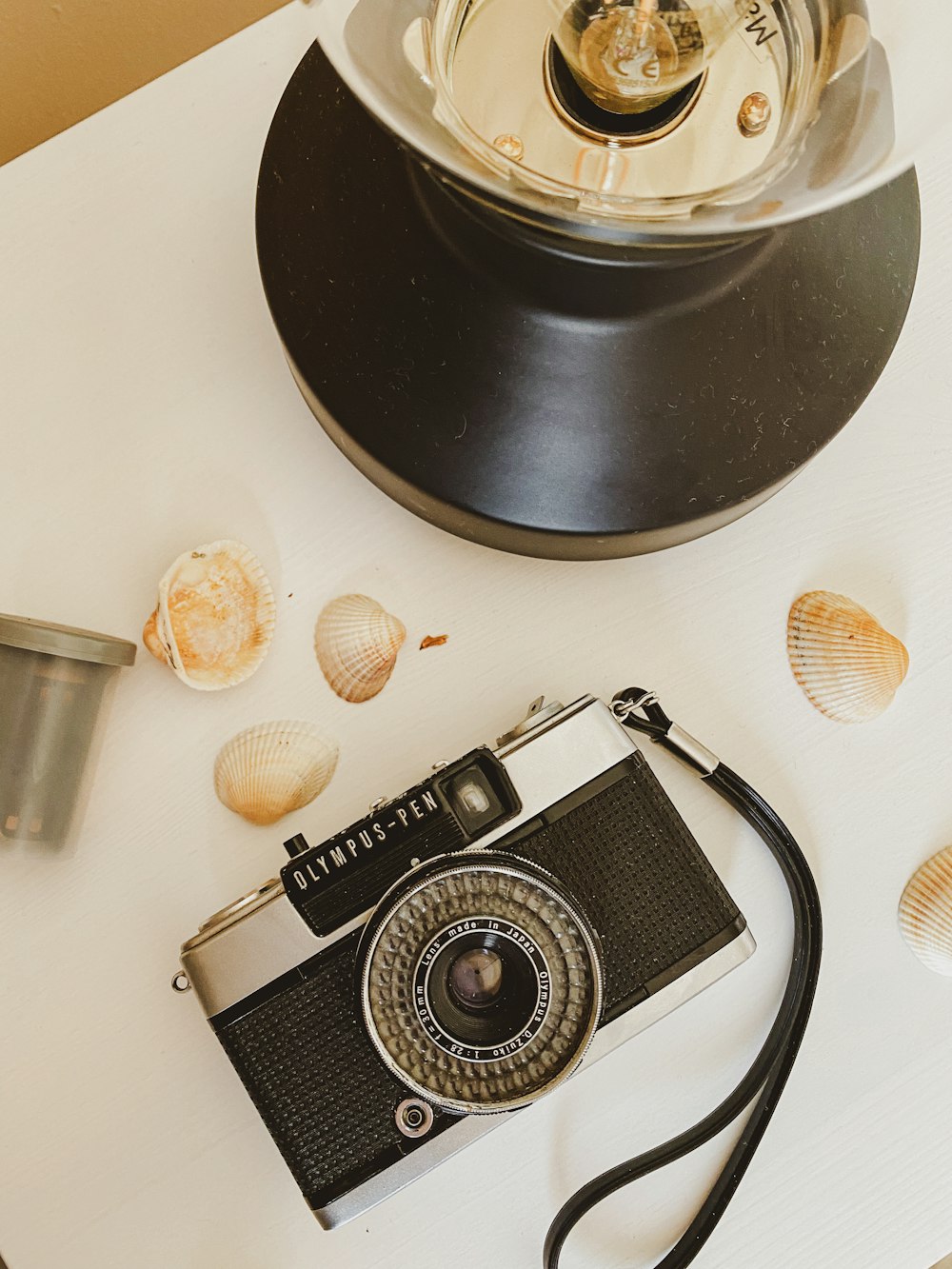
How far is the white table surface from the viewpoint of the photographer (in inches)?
17.5

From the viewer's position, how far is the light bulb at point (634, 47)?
1.03 feet

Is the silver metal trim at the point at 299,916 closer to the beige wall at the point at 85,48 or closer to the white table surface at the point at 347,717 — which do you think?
the white table surface at the point at 347,717

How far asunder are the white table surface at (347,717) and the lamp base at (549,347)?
0.26 ft

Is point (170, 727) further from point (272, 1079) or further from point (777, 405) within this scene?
point (777, 405)

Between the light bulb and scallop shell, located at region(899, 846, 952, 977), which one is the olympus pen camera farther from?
the light bulb

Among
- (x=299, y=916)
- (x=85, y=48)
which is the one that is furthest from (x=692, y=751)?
(x=85, y=48)

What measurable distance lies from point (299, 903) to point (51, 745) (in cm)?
13

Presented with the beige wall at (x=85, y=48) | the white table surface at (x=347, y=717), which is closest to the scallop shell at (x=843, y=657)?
the white table surface at (x=347, y=717)

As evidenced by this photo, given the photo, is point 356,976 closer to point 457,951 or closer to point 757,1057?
point 457,951

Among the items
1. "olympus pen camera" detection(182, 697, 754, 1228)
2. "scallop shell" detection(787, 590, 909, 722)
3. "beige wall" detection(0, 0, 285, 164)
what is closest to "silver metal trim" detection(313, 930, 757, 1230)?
"olympus pen camera" detection(182, 697, 754, 1228)

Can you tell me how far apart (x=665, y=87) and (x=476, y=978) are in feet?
1.03

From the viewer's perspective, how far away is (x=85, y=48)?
82 centimetres

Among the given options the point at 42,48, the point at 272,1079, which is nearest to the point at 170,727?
the point at 272,1079

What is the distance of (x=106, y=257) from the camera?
0.46 meters
